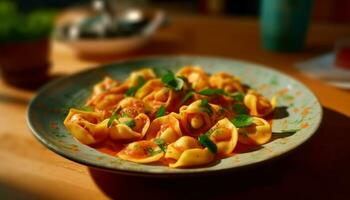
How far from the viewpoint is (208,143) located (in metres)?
0.73

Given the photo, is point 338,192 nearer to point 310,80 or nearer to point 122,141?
point 122,141

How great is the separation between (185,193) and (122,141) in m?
0.16

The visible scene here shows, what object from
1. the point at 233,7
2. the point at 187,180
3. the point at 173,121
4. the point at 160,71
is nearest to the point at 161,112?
the point at 173,121

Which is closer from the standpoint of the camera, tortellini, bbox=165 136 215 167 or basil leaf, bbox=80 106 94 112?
tortellini, bbox=165 136 215 167

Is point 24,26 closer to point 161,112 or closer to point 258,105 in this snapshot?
point 161,112

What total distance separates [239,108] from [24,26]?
0.70 meters

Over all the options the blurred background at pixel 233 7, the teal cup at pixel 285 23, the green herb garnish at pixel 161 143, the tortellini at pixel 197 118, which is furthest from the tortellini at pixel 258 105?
the blurred background at pixel 233 7

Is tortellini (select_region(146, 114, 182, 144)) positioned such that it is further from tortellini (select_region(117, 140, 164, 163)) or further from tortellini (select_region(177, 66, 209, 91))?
Result: tortellini (select_region(177, 66, 209, 91))

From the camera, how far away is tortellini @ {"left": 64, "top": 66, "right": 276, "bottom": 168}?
0.74m

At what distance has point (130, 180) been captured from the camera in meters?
0.76

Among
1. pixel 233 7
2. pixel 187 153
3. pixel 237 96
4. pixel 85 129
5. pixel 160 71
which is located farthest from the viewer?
pixel 233 7

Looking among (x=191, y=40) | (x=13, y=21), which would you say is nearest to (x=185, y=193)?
(x=13, y=21)

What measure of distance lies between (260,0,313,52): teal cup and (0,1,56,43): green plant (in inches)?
28.0

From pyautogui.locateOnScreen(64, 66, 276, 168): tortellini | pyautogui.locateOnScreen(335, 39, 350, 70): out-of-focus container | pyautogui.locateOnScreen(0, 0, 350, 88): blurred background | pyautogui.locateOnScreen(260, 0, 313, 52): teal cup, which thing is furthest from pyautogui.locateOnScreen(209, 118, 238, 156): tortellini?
pyautogui.locateOnScreen(260, 0, 313, 52): teal cup
